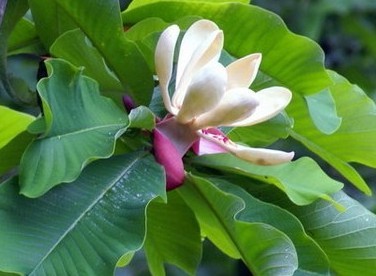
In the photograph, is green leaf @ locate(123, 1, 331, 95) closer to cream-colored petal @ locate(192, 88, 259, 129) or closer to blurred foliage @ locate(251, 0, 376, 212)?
cream-colored petal @ locate(192, 88, 259, 129)

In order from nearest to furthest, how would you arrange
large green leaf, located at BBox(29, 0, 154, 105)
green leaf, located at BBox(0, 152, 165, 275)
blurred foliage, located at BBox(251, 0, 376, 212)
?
1. green leaf, located at BBox(0, 152, 165, 275)
2. large green leaf, located at BBox(29, 0, 154, 105)
3. blurred foliage, located at BBox(251, 0, 376, 212)

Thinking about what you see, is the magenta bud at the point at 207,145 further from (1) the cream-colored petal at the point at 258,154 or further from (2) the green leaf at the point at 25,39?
(2) the green leaf at the point at 25,39

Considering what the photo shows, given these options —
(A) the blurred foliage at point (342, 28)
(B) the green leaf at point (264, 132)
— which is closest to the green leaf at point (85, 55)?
(B) the green leaf at point (264, 132)

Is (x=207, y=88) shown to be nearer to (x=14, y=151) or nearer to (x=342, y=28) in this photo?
(x=14, y=151)

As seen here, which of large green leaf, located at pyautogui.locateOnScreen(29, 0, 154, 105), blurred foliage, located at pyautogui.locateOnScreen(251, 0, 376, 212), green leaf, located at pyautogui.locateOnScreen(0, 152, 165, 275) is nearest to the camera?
green leaf, located at pyautogui.locateOnScreen(0, 152, 165, 275)

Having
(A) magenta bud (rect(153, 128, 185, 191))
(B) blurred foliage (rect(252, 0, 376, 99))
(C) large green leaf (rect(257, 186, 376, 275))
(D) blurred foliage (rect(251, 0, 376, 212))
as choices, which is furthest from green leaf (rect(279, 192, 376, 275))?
(B) blurred foliage (rect(252, 0, 376, 99))

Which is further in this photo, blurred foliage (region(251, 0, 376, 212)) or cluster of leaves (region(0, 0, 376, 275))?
blurred foliage (region(251, 0, 376, 212))

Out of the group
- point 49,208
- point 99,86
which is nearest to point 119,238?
point 49,208

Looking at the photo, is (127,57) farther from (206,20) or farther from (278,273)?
(278,273)

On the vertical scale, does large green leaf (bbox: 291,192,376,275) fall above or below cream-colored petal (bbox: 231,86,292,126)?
below
